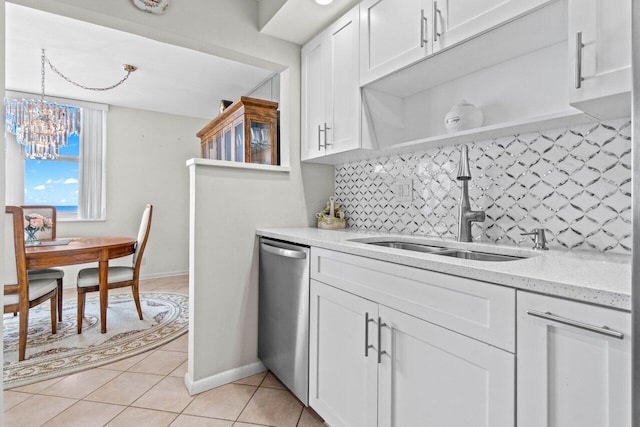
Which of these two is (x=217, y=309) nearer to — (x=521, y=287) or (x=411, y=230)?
(x=411, y=230)

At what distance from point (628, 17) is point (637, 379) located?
0.93 m

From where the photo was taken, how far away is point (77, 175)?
14.6 ft

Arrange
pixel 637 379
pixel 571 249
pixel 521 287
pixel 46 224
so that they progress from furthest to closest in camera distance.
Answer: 1. pixel 46 224
2. pixel 571 249
3. pixel 521 287
4. pixel 637 379

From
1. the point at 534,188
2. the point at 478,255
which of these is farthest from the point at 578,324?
the point at 534,188

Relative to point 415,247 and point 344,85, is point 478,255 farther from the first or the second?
point 344,85

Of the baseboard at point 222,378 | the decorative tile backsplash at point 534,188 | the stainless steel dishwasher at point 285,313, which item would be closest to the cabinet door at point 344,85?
the decorative tile backsplash at point 534,188

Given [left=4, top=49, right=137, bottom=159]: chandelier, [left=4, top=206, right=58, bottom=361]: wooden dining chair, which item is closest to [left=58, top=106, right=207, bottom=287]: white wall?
[left=4, top=49, right=137, bottom=159]: chandelier

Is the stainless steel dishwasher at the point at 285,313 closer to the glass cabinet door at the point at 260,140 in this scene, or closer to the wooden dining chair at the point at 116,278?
the glass cabinet door at the point at 260,140

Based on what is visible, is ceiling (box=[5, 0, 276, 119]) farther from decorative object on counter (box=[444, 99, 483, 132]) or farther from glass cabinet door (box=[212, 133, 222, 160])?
decorative object on counter (box=[444, 99, 483, 132])

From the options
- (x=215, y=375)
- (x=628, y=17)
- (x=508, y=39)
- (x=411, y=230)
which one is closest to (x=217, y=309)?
(x=215, y=375)

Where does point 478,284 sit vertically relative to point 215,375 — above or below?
above

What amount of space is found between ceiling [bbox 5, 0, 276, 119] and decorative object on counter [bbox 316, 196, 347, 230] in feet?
5.96

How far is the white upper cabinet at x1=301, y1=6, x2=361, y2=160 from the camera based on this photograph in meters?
1.84

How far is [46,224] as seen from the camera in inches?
126
